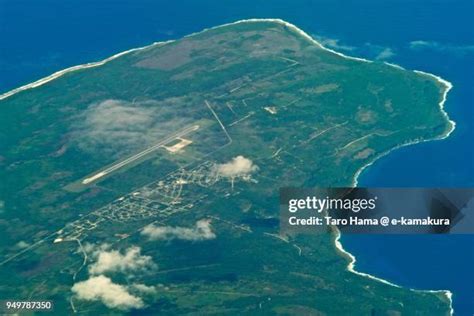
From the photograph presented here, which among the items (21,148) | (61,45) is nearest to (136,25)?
(61,45)

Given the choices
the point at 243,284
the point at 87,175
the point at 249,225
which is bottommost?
the point at 243,284

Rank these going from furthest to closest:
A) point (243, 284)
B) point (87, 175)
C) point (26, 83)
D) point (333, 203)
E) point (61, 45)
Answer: point (61, 45) < point (26, 83) < point (87, 175) < point (243, 284) < point (333, 203)

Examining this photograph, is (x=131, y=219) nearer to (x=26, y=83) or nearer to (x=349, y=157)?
(x=349, y=157)

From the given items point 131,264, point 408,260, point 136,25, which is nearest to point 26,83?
point 136,25

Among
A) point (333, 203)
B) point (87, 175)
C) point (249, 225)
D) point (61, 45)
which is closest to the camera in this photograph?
point (333, 203)

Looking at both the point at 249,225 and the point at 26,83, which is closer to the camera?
the point at 249,225

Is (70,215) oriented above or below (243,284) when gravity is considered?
above

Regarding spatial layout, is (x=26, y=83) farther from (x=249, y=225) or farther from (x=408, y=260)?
(x=408, y=260)
